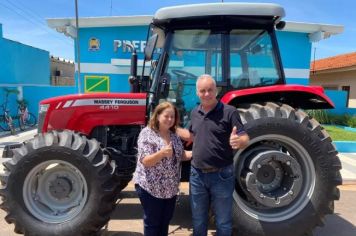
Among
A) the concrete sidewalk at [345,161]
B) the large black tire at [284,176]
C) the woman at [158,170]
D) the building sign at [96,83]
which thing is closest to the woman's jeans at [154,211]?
the woman at [158,170]

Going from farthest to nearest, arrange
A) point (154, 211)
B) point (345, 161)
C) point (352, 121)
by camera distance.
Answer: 1. point (352, 121)
2. point (345, 161)
3. point (154, 211)

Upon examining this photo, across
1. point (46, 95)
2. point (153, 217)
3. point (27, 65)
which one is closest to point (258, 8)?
point (153, 217)

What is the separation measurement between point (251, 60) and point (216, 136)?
1563 mm

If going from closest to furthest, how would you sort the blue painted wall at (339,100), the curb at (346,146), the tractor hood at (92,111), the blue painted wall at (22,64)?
the tractor hood at (92,111)
the curb at (346,146)
the blue painted wall at (339,100)
the blue painted wall at (22,64)

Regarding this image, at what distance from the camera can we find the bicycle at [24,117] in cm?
1272

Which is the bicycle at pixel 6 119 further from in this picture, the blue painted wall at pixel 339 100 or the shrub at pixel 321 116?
the blue painted wall at pixel 339 100

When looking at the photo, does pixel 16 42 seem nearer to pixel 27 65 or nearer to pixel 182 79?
pixel 27 65

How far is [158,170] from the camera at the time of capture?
2865 millimetres

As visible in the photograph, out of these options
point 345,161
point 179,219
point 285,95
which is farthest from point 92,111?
point 345,161

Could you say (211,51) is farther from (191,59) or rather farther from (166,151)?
(166,151)

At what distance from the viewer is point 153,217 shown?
289 cm

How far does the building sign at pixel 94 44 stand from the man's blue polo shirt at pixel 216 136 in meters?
10.2

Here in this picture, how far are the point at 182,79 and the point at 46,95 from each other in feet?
41.7

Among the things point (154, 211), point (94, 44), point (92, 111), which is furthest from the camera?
point (94, 44)
